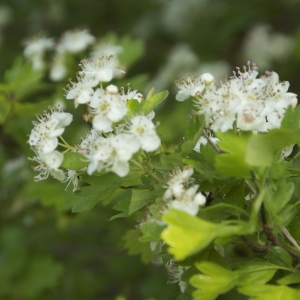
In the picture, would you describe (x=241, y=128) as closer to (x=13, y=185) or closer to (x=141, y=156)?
(x=141, y=156)

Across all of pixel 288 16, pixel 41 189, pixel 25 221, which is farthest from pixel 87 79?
pixel 288 16

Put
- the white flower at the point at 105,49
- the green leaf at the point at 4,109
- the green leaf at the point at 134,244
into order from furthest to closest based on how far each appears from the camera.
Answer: the white flower at the point at 105,49 < the green leaf at the point at 4,109 < the green leaf at the point at 134,244

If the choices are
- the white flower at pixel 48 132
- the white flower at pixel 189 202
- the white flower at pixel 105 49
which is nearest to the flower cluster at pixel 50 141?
the white flower at pixel 48 132

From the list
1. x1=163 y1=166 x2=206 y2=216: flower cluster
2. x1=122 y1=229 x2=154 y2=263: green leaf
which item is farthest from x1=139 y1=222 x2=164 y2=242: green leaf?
x1=122 y1=229 x2=154 y2=263: green leaf

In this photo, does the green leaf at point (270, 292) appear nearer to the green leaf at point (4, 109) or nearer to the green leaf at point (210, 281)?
the green leaf at point (210, 281)

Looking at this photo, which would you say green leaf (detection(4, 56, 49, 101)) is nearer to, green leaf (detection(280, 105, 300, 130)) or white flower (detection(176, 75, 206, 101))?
white flower (detection(176, 75, 206, 101))

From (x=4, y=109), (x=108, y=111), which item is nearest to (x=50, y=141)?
(x=108, y=111)

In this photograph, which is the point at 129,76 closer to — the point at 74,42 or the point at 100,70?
the point at 74,42
